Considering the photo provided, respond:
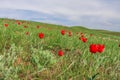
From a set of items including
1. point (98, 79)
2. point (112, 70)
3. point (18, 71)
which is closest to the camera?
point (18, 71)

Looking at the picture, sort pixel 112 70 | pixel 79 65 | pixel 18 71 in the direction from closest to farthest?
pixel 18 71, pixel 79 65, pixel 112 70

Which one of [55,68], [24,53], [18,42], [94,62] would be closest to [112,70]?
[94,62]

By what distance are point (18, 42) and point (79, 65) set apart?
2508mm

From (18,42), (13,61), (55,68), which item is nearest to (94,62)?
(55,68)

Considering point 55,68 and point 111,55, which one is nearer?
point 55,68

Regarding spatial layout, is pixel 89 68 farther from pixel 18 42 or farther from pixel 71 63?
pixel 18 42

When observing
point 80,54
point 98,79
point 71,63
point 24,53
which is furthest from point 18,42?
point 98,79

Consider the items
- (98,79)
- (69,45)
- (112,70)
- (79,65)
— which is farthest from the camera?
(69,45)

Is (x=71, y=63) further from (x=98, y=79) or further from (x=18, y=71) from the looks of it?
(x=18, y=71)

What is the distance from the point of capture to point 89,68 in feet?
21.3

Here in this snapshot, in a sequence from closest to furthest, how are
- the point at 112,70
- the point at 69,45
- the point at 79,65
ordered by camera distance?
the point at 79,65, the point at 112,70, the point at 69,45

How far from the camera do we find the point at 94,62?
6977mm

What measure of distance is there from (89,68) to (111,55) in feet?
7.72

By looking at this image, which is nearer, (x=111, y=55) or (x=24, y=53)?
(x=24, y=53)
